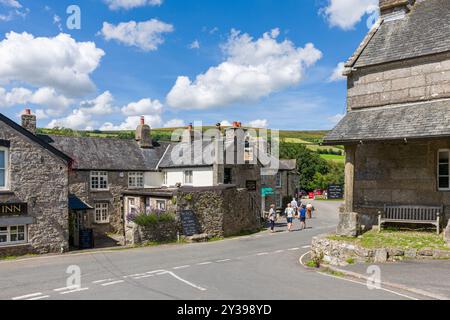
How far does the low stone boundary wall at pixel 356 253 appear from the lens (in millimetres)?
12352

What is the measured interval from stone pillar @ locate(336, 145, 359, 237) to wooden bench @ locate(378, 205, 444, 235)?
1146 mm

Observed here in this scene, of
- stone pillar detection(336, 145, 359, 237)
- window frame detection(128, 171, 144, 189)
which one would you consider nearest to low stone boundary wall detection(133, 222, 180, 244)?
stone pillar detection(336, 145, 359, 237)

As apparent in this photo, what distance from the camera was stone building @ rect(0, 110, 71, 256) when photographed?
17.8 metres

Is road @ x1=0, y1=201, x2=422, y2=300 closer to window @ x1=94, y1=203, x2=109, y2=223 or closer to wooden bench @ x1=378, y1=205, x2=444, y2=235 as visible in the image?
wooden bench @ x1=378, y1=205, x2=444, y2=235

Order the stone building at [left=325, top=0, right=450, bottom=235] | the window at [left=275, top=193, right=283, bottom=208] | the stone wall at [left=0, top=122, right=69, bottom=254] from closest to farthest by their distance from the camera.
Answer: the stone building at [left=325, top=0, right=450, bottom=235] → the stone wall at [left=0, top=122, right=69, bottom=254] → the window at [left=275, top=193, right=283, bottom=208]

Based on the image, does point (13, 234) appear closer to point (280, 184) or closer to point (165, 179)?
point (165, 179)

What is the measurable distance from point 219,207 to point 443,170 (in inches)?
524

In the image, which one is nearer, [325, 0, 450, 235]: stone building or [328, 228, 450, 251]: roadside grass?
[328, 228, 450, 251]: roadside grass

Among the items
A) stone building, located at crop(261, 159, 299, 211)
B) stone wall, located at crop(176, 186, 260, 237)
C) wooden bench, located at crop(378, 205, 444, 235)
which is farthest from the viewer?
stone building, located at crop(261, 159, 299, 211)

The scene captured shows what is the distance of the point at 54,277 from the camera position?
12.8m

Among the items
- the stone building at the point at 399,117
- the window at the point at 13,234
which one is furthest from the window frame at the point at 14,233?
the stone building at the point at 399,117
